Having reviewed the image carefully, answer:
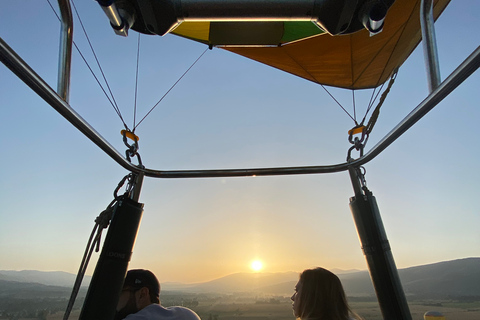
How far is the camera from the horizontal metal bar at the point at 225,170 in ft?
2.65

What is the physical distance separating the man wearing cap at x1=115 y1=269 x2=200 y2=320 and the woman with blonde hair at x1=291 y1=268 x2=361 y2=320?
0.49m

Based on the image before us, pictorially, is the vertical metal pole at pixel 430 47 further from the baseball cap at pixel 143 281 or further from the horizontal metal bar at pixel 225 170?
the baseball cap at pixel 143 281

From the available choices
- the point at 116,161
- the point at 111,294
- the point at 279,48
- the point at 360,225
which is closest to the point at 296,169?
the point at 360,225

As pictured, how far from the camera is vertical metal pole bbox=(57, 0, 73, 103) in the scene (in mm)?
1012

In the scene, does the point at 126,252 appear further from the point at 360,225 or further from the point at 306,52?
the point at 306,52

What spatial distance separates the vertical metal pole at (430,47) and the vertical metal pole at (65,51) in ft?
3.13

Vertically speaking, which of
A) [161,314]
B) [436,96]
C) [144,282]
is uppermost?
[436,96]

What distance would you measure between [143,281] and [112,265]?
1.96 feet

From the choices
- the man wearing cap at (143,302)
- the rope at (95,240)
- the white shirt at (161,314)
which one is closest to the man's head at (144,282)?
the man wearing cap at (143,302)

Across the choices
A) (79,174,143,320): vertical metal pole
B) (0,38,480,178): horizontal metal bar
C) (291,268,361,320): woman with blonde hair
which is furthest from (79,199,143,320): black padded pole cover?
(291,268,361,320): woman with blonde hair

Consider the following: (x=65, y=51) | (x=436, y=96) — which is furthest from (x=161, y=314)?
(x=436, y=96)

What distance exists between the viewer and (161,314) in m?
1.69

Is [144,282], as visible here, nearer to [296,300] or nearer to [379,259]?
[296,300]

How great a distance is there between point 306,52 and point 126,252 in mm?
4057
